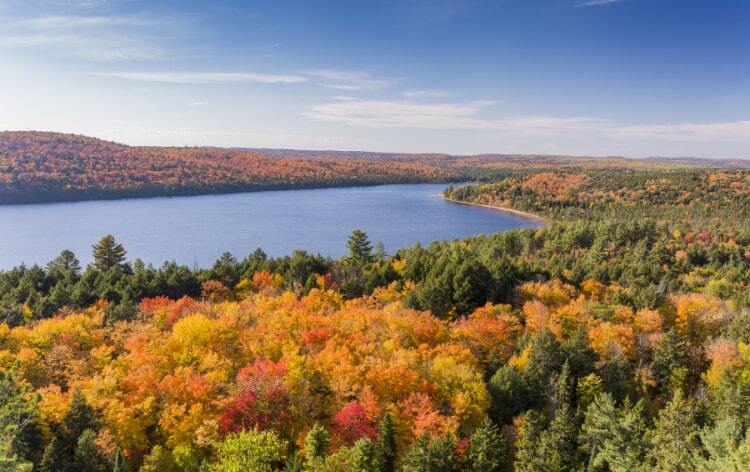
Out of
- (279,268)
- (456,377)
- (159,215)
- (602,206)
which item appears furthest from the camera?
(602,206)

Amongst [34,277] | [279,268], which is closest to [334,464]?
[279,268]

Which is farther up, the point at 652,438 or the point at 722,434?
the point at 722,434

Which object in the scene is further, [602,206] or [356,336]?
[602,206]

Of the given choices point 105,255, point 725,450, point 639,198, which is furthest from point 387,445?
point 639,198

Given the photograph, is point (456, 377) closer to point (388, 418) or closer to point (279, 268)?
point (388, 418)

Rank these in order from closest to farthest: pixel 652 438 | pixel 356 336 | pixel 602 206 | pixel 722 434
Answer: pixel 722 434
pixel 652 438
pixel 356 336
pixel 602 206

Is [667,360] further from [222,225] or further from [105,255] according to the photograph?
[222,225]

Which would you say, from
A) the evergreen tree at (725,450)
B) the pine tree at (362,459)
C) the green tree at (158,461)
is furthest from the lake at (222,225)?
the evergreen tree at (725,450)
